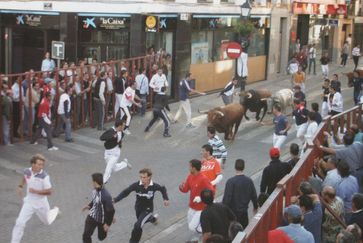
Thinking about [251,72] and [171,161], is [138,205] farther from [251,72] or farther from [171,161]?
[251,72]

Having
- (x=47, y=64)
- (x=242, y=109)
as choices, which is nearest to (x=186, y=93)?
(x=242, y=109)

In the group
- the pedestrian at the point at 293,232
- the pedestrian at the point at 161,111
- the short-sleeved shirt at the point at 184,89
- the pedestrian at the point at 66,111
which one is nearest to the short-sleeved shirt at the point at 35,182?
the pedestrian at the point at 293,232

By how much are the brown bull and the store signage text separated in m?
10.1

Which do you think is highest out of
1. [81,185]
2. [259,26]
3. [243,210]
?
[259,26]

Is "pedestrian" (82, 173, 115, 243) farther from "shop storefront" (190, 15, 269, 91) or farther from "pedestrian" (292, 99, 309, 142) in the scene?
"shop storefront" (190, 15, 269, 91)

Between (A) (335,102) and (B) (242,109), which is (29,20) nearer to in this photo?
(B) (242,109)

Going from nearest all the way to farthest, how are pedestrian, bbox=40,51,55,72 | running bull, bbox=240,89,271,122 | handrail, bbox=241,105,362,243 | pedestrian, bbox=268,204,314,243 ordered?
handrail, bbox=241,105,362,243 < pedestrian, bbox=268,204,314,243 < running bull, bbox=240,89,271,122 < pedestrian, bbox=40,51,55,72

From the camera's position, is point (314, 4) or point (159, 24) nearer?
point (159, 24)

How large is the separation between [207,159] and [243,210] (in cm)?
141

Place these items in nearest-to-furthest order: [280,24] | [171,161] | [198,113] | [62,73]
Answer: [171,161] → [62,73] → [198,113] → [280,24]

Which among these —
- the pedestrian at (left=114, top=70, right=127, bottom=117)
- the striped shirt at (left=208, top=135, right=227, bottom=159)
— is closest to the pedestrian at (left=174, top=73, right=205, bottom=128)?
the pedestrian at (left=114, top=70, right=127, bottom=117)

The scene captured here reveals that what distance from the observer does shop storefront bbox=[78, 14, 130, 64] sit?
24625 millimetres

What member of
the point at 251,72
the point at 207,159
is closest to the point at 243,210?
the point at 207,159

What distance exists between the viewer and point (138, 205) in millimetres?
10789
